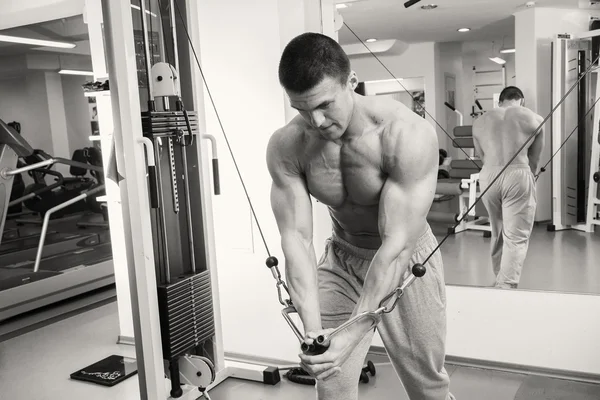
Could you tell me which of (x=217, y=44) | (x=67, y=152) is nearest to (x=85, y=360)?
(x=217, y=44)

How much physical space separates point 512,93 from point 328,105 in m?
1.67

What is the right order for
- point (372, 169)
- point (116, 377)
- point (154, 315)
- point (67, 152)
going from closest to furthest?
point (372, 169) < point (154, 315) < point (116, 377) < point (67, 152)

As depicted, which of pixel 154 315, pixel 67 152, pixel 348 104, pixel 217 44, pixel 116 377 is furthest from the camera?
pixel 67 152

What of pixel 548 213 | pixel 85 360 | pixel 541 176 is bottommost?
pixel 85 360

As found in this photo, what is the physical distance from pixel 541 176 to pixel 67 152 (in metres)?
5.61

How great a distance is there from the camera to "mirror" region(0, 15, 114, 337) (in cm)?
452

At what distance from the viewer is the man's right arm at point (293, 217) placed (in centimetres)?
164

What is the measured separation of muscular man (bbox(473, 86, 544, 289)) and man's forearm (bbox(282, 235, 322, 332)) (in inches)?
56.4

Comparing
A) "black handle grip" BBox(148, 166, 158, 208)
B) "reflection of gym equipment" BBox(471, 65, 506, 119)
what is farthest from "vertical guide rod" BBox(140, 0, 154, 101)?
"reflection of gym equipment" BBox(471, 65, 506, 119)

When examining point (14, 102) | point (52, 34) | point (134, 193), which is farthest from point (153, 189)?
point (14, 102)

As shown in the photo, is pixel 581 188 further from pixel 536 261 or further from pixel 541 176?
pixel 536 261

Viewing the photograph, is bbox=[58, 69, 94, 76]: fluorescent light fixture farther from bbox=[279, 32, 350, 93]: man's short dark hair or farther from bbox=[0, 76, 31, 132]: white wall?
bbox=[279, 32, 350, 93]: man's short dark hair

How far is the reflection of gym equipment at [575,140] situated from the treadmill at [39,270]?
3.37 m

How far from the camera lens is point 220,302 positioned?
3.03 meters
